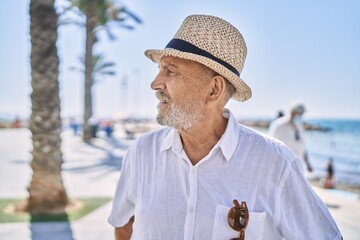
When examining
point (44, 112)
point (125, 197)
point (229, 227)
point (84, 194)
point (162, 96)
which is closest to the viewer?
point (229, 227)

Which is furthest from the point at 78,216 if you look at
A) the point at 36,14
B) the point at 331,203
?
the point at 331,203

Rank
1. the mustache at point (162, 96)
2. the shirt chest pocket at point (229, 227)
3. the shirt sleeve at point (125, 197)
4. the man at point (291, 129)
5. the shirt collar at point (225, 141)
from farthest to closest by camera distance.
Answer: the man at point (291, 129), the shirt sleeve at point (125, 197), the mustache at point (162, 96), the shirt collar at point (225, 141), the shirt chest pocket at point (229, 227)

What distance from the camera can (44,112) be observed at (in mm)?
6762

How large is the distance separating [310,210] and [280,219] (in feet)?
0.53

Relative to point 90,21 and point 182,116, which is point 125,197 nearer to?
point 182,116

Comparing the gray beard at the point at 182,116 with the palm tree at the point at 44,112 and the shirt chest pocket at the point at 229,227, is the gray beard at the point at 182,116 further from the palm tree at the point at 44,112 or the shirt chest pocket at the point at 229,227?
the palm tree at the point at 44,112

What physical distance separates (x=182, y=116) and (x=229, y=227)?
60 cm

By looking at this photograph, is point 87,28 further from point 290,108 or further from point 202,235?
point 202,235

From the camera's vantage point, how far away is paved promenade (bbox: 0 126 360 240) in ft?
18.5

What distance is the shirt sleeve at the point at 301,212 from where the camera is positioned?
1.95m

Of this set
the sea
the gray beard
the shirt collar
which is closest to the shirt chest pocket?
the shirt collar

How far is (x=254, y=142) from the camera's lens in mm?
2105

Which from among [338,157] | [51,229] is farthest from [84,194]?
[338,157]

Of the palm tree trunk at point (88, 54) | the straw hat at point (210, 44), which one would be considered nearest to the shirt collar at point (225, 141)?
the straw hat at point (210, 44)
